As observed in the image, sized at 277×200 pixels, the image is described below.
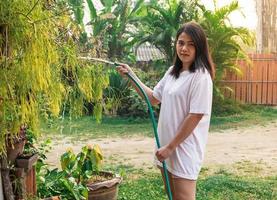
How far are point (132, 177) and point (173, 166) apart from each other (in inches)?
98.7

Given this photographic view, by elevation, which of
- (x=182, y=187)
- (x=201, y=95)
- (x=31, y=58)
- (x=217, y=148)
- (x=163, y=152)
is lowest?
(x=217, y=148)

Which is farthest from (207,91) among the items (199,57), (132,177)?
(132,177)

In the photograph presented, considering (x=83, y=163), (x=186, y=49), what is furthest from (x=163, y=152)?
(x=83, y=163)

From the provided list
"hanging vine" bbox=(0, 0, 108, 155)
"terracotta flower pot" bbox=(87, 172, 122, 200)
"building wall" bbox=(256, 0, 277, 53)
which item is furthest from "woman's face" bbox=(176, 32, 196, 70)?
"building wall" bbox=(256, 0, 277, 53)

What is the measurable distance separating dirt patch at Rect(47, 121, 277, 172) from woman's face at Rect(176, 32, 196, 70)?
10.7ft

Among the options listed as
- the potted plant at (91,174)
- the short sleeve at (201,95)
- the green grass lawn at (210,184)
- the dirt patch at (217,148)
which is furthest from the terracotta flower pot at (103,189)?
the dirt patch at (217,148)

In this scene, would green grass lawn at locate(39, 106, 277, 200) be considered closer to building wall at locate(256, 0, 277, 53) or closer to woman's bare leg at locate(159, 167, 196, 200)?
woman's bare leg at locate(159, 167, 196, 200)

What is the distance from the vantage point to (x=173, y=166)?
2.29 metres

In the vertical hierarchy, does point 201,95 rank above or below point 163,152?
above

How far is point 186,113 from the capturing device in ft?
7.35

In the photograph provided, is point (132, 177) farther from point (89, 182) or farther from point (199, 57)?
point (199, 57)

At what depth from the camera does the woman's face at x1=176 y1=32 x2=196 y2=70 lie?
7.25 feet

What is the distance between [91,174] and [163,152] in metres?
1.47

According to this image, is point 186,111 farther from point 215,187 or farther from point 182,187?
point 215,187
